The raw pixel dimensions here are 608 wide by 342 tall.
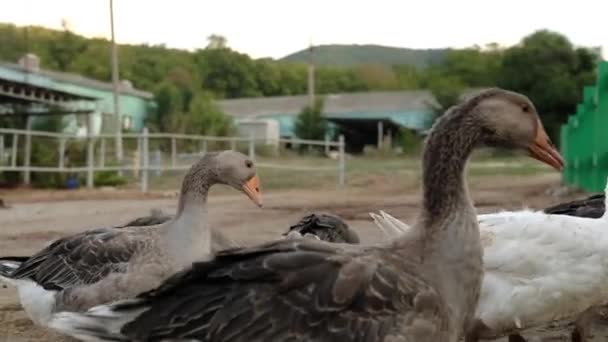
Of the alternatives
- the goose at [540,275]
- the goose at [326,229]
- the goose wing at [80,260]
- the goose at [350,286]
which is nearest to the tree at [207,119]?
the goose at [326,229]

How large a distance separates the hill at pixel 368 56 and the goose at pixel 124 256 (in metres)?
66.4

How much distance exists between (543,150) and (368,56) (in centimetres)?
12846

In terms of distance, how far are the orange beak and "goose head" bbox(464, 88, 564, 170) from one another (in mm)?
13

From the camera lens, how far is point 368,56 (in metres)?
131

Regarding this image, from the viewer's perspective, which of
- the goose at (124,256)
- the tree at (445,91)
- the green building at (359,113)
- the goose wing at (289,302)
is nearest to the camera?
the goose wing at (289,302)

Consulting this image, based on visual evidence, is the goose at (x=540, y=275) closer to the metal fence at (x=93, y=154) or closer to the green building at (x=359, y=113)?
the metal fence at (x=93, y=154)

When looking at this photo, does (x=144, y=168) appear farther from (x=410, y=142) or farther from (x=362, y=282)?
(x=410, y=142)

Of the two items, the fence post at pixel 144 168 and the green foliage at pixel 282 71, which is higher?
the green foliage at pixel 282 71

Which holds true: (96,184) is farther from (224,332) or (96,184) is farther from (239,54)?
(239,54)

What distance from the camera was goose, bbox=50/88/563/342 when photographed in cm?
330

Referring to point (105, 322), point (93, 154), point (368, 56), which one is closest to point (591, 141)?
point (105, 322)

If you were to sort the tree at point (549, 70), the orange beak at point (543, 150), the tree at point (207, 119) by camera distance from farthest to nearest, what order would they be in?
the tree at point (207, 119) → the tree at point (549, 70) → the orange beak at point (543, 150)

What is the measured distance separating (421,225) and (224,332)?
855mm

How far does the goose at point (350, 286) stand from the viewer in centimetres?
330
